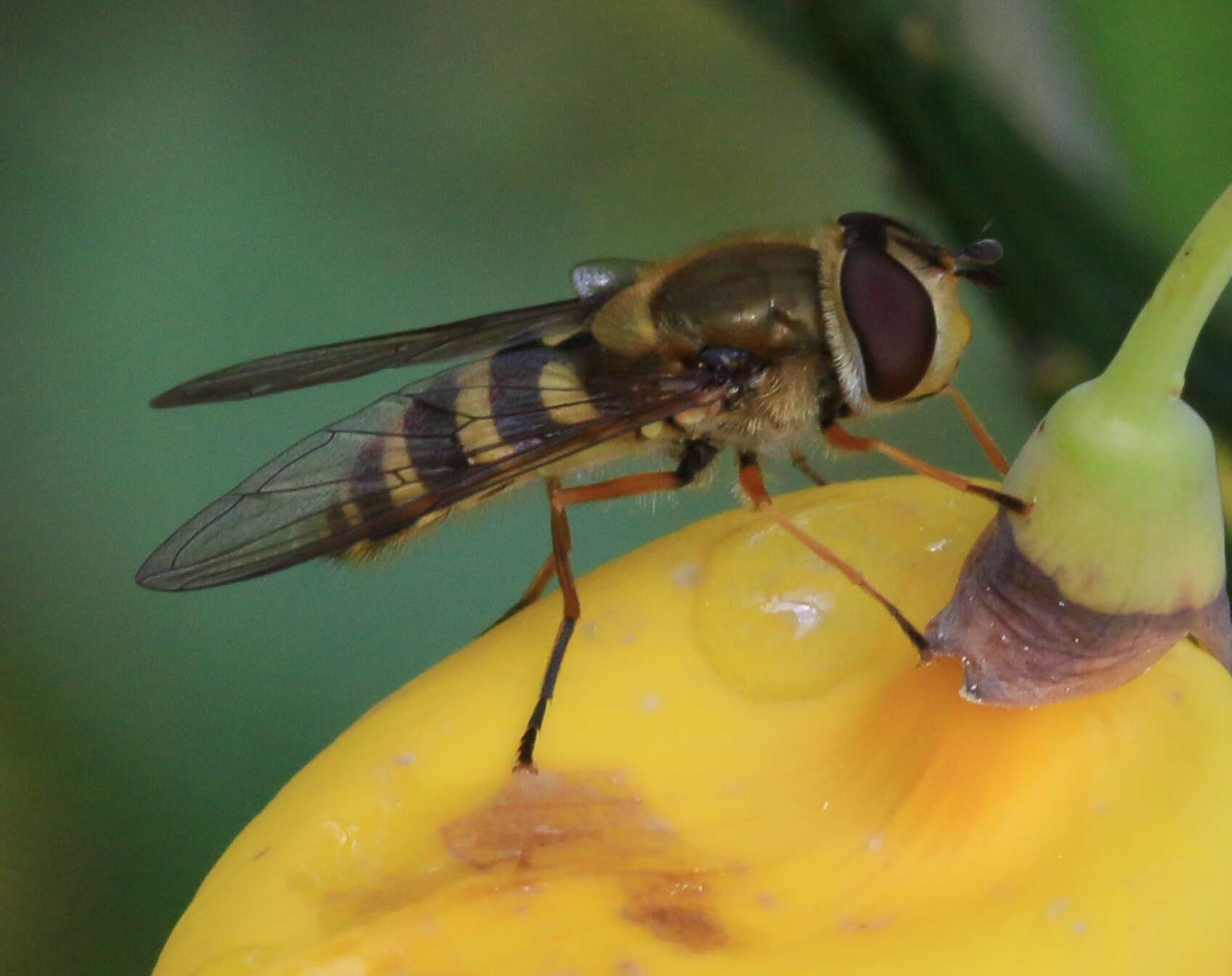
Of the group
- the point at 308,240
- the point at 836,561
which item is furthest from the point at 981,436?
the point at 308,240

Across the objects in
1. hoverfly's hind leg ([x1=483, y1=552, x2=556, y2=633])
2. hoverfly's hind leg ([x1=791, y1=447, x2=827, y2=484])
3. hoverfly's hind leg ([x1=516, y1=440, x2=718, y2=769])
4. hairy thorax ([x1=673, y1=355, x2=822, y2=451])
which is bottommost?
hoverfly's hind leg ([x1=791, y1=447, x2=827, y2=484])

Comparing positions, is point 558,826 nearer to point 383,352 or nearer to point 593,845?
point 593,845

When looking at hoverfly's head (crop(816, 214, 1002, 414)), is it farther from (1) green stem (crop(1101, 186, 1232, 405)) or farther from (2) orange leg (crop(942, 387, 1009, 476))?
(1) green stem (crop(1101, 186, 1232, 405))

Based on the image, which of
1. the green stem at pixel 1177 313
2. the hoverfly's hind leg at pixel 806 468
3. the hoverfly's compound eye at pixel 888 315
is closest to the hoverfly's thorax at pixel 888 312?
the hoverfly's compound eye at pixel 888 315

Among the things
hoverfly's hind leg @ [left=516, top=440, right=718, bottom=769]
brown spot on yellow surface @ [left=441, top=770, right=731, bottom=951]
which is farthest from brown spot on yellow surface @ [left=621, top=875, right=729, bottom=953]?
hoverfly's hind leg @ [left=516, top=440, right=718, bottom=769]

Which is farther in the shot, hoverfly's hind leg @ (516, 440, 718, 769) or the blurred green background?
the blurred green background

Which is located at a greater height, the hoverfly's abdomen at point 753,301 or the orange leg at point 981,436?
the hoverfly's abdomen at point 753,301

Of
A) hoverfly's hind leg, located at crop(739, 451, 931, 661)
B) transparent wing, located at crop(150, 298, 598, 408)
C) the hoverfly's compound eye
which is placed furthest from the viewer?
transparent wing, located at crop(150, 298, 598, 408)

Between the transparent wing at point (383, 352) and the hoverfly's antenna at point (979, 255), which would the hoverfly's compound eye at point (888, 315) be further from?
the transparent wing at point (383, 352)
